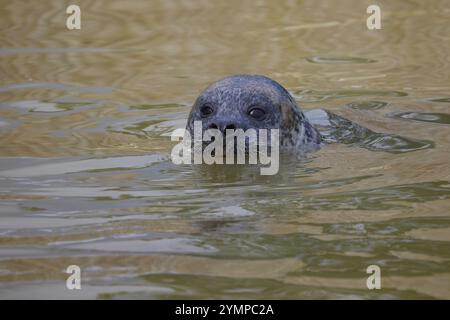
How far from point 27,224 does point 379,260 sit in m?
1.73

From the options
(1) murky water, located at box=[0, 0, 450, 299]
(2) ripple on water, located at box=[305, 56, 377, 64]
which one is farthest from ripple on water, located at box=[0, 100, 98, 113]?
(2) ripple on water, located at box=[305, 56, 377, 64]

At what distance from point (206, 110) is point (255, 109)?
13.1 inches

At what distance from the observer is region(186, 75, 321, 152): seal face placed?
6.59 metres

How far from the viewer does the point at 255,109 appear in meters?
6.68

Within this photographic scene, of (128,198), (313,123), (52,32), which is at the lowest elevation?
(128,198)

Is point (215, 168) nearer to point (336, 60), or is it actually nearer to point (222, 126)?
point (222, 126)

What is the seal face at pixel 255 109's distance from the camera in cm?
659

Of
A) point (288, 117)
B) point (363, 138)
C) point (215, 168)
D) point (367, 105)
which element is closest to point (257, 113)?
point (288, 117)

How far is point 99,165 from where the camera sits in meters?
6.20

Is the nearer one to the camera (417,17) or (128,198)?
(128,198)

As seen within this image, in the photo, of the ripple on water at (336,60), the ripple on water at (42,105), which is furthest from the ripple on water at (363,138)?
the ripple on water at (336,60)

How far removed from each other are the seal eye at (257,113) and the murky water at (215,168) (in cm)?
54
